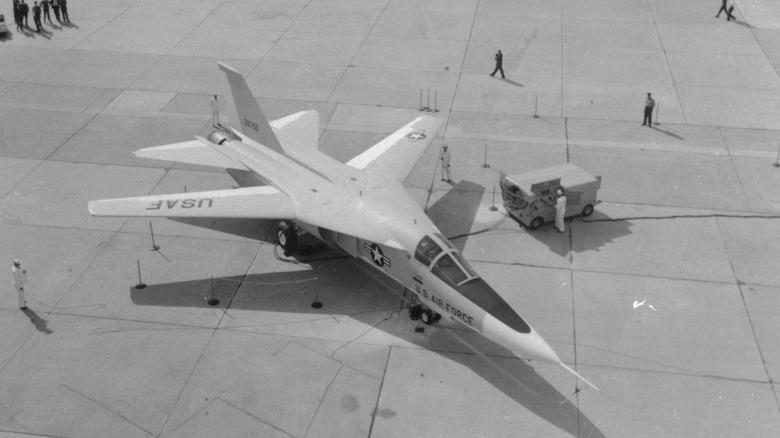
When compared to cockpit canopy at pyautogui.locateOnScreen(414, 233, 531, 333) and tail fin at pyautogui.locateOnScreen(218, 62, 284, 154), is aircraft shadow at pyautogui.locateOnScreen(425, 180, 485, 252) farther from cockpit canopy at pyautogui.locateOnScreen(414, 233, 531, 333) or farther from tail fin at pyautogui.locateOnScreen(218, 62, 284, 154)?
tail fin at pyautogui.locateOnScreen(218, 62, 284, 154)

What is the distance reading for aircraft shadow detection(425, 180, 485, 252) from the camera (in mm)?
22391

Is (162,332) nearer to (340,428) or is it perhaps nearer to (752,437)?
(340,428)

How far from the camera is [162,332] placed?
18.5 m

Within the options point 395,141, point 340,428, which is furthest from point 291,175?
point 340,428

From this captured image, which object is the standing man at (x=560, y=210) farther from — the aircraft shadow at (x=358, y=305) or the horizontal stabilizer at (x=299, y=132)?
the horizontal stabilizer at (x=299, y=132)

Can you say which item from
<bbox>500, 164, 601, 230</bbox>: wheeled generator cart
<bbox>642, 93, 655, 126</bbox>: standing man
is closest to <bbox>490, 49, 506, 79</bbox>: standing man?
<bbox>642, 93, 655, 126</bbox>: standing man

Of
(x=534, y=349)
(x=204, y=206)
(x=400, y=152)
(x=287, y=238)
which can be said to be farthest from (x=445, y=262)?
(x=400, y=152)

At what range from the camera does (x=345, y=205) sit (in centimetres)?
1969

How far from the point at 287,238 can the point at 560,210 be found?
689 cm

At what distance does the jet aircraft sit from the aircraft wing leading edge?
0.03 metres

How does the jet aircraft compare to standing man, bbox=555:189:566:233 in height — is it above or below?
above

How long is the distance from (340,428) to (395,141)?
10.1 m

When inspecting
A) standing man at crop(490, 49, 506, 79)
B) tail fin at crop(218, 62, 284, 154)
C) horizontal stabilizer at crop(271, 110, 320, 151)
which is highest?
tail fin at crop(218, 62, 284, 154)

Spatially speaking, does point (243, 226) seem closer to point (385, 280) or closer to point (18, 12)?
point (385, 280)
